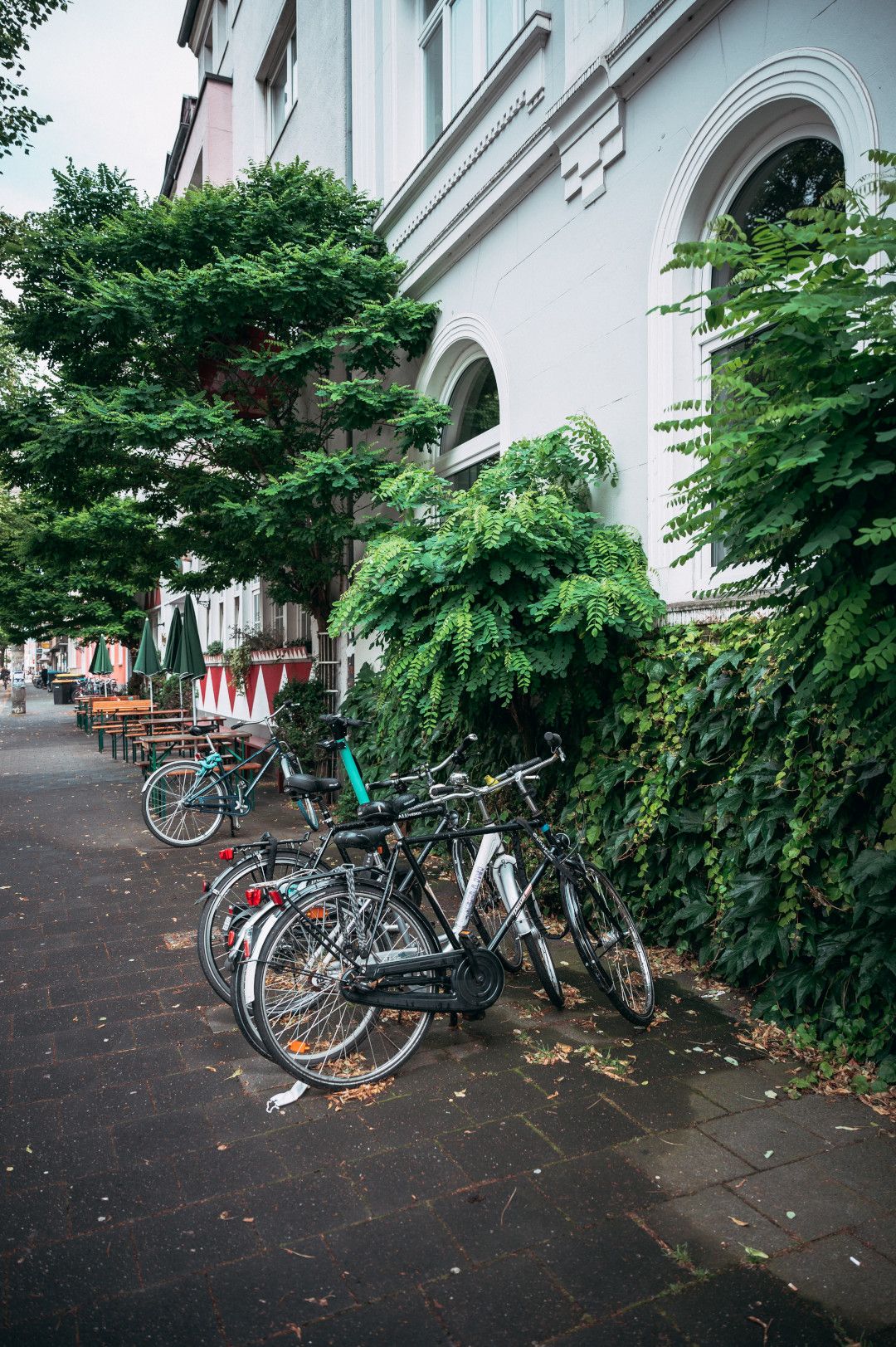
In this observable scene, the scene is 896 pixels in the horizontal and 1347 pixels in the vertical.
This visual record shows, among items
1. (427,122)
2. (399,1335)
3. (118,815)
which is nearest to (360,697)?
(118,815)

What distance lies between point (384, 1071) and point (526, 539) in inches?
111

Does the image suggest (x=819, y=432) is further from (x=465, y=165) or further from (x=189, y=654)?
(x=189, y=654)

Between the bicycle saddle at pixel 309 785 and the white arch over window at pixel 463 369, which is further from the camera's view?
the white arch over window at pixel 463 369

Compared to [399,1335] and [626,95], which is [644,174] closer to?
[626,95]

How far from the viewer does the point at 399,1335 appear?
2158 millimetres

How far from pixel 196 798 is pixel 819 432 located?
6.90m

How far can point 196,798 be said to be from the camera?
8.12 m

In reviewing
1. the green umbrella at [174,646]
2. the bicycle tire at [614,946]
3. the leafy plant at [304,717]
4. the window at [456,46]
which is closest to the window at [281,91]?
the window at [456,46]

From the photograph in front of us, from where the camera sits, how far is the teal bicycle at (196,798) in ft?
26.7

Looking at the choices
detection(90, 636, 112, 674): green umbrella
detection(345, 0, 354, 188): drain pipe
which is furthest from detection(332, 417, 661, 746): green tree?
detection(90, 636, 112, 674): green umbrella

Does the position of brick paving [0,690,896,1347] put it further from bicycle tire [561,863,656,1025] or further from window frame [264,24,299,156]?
window frame [264,24,299,156]

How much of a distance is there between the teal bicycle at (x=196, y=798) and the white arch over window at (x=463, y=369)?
325 centimetres

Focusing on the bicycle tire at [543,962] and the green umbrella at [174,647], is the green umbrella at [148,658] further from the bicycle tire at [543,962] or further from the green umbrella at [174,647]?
the bicycle tire at [543,962]

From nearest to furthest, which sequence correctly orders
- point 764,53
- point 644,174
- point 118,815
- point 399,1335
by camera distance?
point 399,1335, point 764,53, point 644,174, point 118,815
